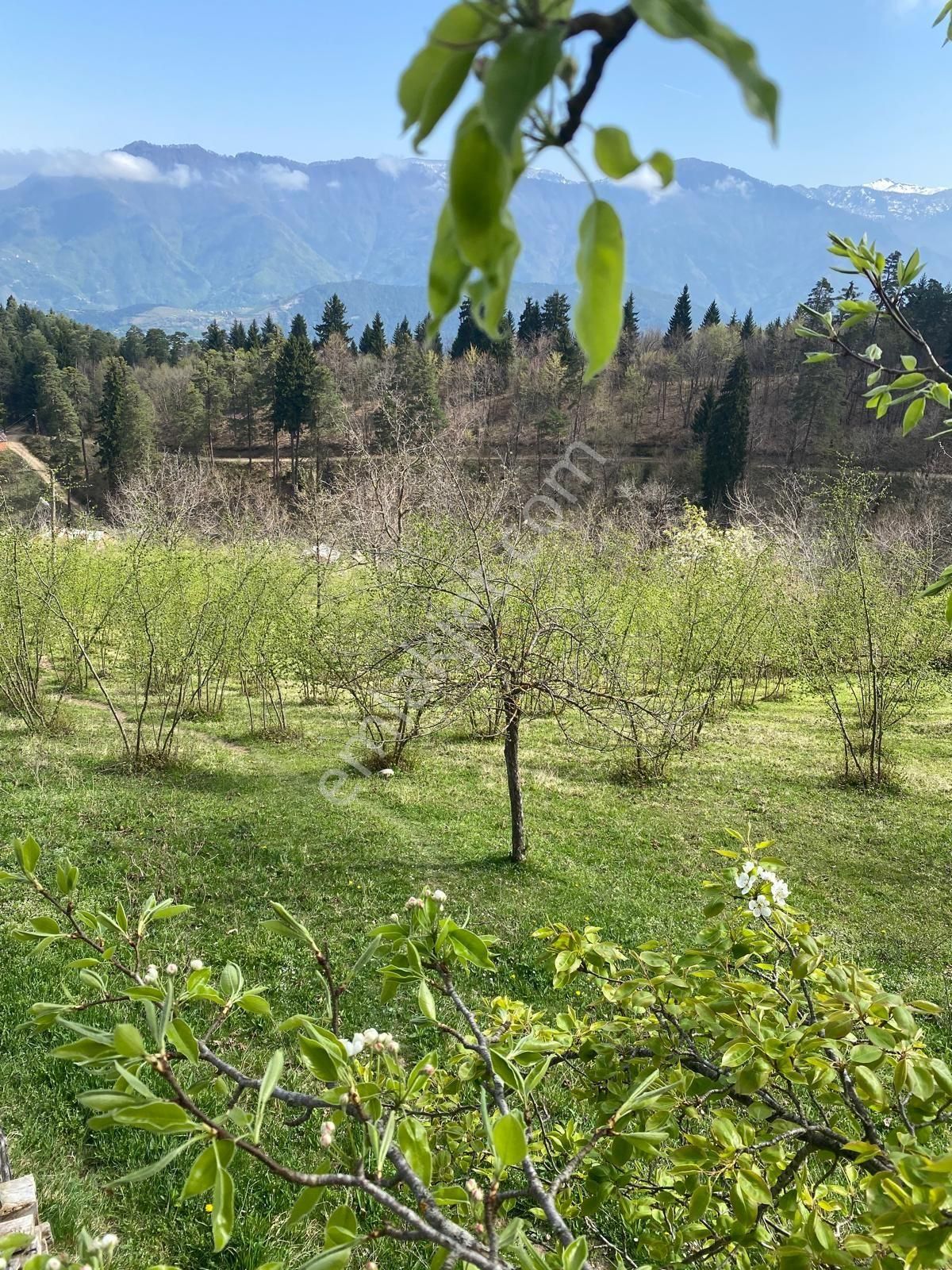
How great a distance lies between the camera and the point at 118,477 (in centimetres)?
4000

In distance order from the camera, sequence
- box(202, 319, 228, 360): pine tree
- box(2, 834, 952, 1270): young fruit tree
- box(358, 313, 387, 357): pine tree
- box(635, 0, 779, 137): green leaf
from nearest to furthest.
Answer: box(635, 0, 779, 137): green leaf → box(2, 834, 952, 1270): young fruit tree → box(358, 313, 387, 357): pine tree → box(202, 319, 228, 360): pine tree

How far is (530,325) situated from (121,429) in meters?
33.9

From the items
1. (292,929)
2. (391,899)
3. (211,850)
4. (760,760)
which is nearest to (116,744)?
(211,850)

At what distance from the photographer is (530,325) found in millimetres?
58906

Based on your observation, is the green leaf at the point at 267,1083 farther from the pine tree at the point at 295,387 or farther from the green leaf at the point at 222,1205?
the pine tree at the point at 295,387

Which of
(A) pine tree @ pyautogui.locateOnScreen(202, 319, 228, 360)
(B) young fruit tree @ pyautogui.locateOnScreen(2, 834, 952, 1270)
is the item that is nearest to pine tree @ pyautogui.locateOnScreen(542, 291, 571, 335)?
(A) pine tree @ pyautogui.locateOnScreen(202, 319, 228, 360)

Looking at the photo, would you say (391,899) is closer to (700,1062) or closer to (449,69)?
(700,1062)

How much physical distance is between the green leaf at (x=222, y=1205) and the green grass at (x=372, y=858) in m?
2.45

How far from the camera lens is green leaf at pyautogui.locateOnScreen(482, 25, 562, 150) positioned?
29cm

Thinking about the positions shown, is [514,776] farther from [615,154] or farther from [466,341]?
[466,341]

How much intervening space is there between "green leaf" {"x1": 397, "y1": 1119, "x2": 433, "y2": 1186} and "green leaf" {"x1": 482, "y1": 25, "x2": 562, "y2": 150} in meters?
1.09

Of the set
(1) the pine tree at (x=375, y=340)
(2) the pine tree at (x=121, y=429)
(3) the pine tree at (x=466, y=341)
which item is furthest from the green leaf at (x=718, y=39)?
(1) the pine tree at (x=375, y=340)

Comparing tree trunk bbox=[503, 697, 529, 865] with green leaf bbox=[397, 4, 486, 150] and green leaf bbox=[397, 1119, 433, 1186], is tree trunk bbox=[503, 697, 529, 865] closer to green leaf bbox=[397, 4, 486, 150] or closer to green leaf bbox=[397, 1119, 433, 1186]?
green leaf bbox=[397, 1119, 433, 1186]

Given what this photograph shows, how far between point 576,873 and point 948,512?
31.2m
